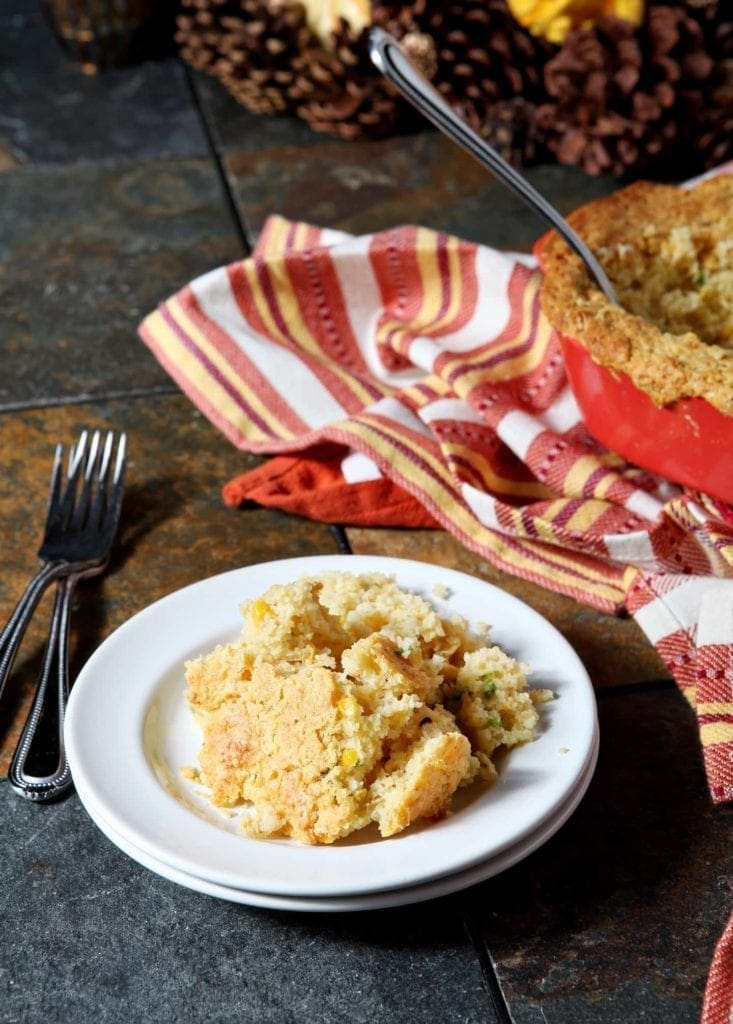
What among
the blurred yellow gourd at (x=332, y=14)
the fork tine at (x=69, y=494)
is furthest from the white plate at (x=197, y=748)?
the blurred yellow gourd at (x=332, y=14)

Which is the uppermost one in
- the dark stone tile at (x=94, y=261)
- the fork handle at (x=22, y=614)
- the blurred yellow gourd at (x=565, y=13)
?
the blurred yellow gourd at (x=565, y=13)

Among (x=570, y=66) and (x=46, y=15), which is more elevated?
(x=570, y=66)

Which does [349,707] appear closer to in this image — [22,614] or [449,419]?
[22,614]

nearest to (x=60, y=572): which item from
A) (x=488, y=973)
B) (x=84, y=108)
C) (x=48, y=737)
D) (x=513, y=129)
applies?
(x=48, y=737)

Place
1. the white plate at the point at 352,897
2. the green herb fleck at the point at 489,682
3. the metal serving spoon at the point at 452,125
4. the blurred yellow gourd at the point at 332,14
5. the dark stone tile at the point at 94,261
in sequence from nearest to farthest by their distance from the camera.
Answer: the white plate at the point at 352,897
the green herb fleck at the point at 489,682
the metal serving spoon at the point at 452,125
the dark stone tile at the point at 94,261
the blurred yellow gourd at the point at 332,14

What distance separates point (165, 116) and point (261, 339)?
76cm

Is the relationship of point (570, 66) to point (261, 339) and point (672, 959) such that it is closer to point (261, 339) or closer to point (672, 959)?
point (261, 339)

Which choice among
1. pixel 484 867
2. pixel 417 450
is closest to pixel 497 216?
pixel 417 450

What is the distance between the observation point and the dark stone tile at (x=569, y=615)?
1036 mm

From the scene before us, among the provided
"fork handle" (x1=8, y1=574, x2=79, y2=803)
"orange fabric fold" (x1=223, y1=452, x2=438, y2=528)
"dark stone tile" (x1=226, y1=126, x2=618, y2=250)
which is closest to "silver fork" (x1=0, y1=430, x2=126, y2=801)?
"fork handle" (x1=8, y1=574, x2=79, y2=803)

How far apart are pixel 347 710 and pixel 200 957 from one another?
18 cm

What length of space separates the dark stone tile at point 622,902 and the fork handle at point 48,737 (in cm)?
30

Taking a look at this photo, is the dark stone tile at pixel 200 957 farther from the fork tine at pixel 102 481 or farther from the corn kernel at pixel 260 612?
the fork tine at pixel 102 481

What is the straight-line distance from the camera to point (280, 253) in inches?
57.2
